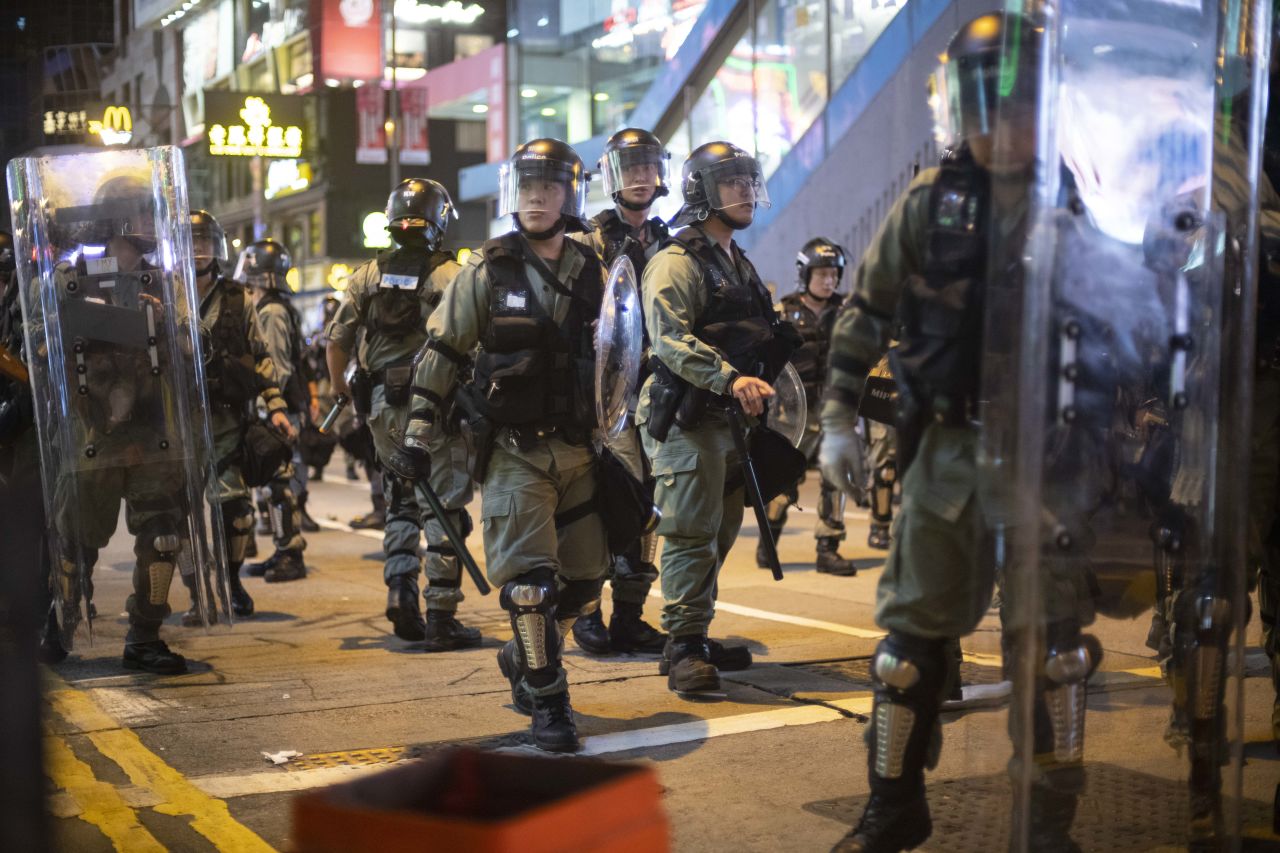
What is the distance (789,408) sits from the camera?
21.3ft

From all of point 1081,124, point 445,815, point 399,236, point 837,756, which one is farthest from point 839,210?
point 445,815

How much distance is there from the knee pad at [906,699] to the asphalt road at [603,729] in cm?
10

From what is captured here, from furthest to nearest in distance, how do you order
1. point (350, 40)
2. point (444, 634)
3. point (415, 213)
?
point (350, 40)
point (415, 213)
point (444, 634)

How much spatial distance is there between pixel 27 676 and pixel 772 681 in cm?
406

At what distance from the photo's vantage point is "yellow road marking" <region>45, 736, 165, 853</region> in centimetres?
383

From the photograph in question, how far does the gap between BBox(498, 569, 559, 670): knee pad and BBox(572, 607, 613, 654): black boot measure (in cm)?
163

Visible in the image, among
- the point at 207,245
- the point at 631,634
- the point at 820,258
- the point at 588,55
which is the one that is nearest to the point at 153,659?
the point at 631,634

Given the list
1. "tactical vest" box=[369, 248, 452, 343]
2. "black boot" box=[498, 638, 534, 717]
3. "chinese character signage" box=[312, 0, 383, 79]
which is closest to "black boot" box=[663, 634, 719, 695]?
"black boot" box=[498, 638, 534, 717]

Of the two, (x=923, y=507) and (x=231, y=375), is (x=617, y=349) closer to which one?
(x=923, y=507)

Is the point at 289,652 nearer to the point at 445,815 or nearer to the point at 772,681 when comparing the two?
the point at 772,681

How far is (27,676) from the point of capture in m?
2.01

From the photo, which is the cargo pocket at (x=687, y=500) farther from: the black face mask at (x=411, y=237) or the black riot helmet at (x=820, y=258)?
the black riot helmet at (x=820, y=258)

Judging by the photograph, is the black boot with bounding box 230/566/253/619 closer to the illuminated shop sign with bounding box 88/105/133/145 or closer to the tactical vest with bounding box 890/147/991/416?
the tactical vest with bounding box 890/147/991/416

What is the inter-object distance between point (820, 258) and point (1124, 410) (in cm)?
694
